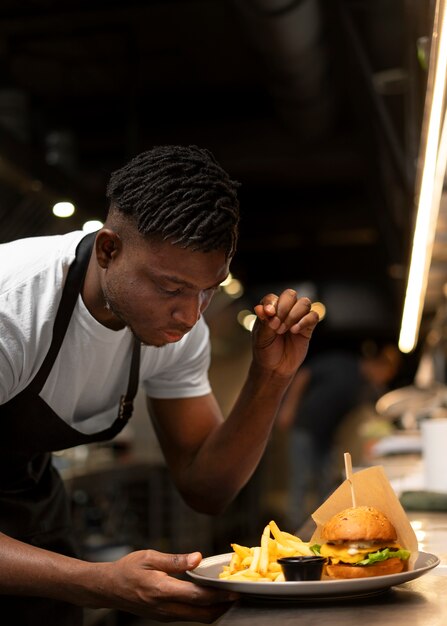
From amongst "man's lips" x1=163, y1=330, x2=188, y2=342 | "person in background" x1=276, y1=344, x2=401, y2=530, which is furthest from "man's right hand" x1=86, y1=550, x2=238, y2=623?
"person in background" x1=276, y1=344, x2=401, y2=530

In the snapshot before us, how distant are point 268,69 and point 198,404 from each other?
2865 mm

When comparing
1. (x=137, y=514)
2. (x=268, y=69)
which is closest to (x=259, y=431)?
(x=268, y=69)

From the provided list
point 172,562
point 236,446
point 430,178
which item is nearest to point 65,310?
point 236,446

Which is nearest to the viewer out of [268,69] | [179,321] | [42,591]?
[42,591]

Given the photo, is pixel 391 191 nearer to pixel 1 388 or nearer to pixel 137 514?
pixel 137 514

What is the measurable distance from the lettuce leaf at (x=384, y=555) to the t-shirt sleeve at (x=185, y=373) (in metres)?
0.85

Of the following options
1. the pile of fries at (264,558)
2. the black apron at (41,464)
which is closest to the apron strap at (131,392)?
the black apron at (41,464)

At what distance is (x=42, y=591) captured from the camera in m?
1.51

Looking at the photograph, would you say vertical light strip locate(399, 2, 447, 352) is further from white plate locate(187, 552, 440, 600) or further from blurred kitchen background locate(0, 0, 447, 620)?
white plate locate(187, 552, 440, 600)

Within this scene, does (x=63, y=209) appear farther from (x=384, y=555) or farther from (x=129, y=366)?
(x=384, y=555)

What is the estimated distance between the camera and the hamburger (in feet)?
4.59

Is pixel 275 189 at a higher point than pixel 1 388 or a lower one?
higher

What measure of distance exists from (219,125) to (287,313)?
5.63m

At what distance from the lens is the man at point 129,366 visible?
150 cm
